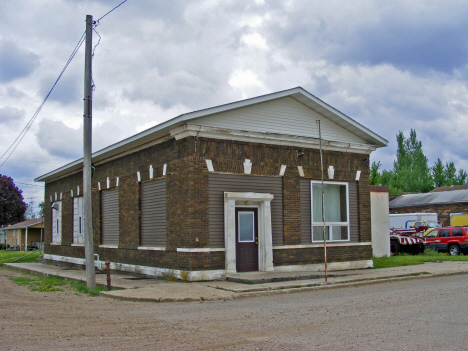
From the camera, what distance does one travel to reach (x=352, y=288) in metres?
13.5

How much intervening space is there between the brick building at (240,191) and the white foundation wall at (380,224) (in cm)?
431

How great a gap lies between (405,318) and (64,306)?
7178mm

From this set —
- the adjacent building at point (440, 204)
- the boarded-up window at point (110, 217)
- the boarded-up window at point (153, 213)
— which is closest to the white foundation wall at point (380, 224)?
the boarded-up window at point (153, 213)

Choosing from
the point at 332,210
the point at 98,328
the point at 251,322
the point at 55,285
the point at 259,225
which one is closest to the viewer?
the point at 98,328

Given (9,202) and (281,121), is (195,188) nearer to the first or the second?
(281,121)

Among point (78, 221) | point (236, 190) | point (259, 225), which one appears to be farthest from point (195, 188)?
point (78, 221)

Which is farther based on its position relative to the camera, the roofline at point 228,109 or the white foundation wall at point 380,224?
the white foundation wall at point 380,224

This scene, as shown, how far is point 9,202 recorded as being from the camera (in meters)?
57.5

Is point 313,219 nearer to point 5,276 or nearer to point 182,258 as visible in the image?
point 182,258

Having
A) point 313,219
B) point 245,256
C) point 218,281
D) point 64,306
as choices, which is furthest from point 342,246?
point 64,306

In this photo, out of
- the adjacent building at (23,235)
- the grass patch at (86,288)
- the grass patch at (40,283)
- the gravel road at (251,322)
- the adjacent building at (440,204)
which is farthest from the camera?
the adjacent building at (23,235)

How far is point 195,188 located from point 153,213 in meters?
2.79

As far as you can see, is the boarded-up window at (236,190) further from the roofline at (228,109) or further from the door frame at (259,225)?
the roofline at (228,109)

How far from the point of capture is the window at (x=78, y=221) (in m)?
23.7
